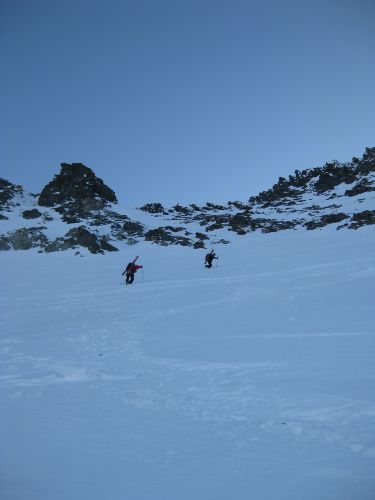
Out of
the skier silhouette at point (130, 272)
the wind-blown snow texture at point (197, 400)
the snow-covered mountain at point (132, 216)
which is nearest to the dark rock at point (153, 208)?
the snow-covered mountain at point (132, 216)

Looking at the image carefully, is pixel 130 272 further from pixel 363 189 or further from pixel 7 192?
pixel 363 189

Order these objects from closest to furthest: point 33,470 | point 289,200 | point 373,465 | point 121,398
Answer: point 373,465
point 33,470
point 121,398
point 289,200

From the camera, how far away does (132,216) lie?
205 ft

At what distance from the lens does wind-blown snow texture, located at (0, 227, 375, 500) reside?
387cm

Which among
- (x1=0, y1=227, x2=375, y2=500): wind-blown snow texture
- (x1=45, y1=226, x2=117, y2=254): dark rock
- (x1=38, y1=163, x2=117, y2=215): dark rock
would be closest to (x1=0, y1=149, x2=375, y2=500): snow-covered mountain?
(x1=0, y1=227, x2=375, y2=500): wind-blown snow texture

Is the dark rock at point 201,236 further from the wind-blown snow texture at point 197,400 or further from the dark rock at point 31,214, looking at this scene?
the wind-blown snow texture at point 197,400

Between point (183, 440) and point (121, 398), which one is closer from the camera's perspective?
point (183, 440)

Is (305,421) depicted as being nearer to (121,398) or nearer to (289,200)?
(121,398)

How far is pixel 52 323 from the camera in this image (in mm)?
13328

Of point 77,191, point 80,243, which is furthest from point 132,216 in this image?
point 80,243

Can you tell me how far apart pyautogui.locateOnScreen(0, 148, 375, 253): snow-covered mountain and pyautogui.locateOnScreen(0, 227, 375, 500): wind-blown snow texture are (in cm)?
3163

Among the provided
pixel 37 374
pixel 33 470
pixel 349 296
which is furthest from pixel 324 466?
pixel 349 296

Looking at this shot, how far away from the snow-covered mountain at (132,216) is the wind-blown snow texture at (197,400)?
31634 mm

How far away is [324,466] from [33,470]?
122 inches
